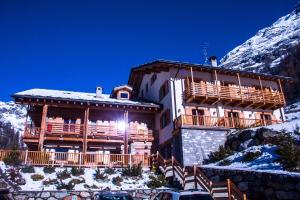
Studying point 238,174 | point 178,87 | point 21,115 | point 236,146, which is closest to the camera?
point 238,174

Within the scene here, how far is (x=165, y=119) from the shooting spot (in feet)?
90.9

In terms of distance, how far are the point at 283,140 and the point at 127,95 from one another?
1821 centimetres

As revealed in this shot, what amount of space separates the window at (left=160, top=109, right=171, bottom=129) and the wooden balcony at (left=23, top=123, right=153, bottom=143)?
233cm

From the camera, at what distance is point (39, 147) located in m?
24.3

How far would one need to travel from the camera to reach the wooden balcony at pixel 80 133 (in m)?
25.4

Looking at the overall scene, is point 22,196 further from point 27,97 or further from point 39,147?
point 27,97

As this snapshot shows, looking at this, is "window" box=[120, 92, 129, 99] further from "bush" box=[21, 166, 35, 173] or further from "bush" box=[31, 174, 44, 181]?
"bush" box=[31, 174, 44, 181]

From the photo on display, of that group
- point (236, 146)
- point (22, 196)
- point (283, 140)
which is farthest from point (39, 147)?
point (283, 140)

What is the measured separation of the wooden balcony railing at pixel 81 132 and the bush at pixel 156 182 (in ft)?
25.2

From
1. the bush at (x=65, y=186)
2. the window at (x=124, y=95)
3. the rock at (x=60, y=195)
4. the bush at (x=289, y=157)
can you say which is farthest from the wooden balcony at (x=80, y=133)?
the bush at (x=289, y=157)

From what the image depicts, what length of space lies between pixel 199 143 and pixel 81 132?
10.7 m

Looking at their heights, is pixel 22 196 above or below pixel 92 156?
below

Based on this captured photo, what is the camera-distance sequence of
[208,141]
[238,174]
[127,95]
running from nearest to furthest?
[238,174] → [208,141] → [127,95]

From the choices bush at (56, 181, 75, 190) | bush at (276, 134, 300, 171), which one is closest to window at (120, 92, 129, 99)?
bush at (56, 181, 75, 190)
